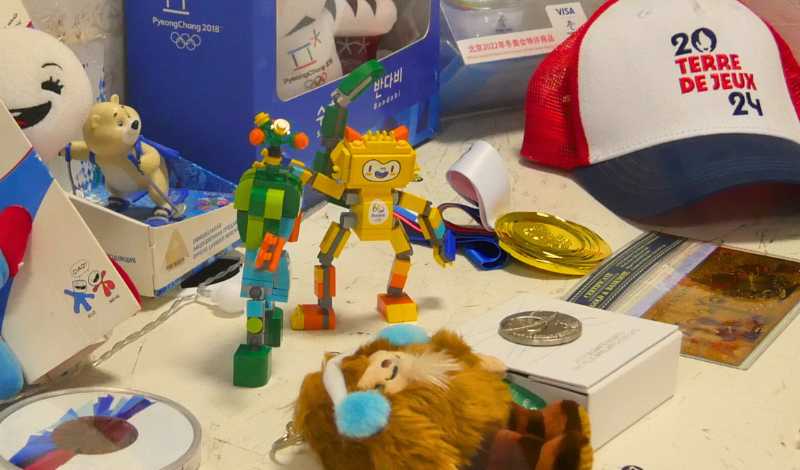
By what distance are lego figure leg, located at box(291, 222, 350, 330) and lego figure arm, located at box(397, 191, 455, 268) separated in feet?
0.21

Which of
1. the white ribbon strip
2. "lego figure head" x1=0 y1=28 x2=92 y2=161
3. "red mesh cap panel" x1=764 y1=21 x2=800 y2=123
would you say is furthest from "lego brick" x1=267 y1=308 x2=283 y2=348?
"red mesh cap panel" x1=764 y1=21 x2=800 y2=123

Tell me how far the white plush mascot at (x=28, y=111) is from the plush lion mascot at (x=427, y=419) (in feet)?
0.77

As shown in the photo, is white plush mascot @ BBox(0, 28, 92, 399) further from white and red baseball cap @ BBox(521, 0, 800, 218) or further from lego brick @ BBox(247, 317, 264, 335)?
white and red baseball cap @ BBox(521, 0, 800, 218)

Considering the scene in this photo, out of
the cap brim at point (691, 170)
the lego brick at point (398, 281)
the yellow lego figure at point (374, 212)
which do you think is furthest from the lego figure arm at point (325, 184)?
the cap brim at point (691, 170)

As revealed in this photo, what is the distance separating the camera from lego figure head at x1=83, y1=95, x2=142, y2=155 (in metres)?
0.82

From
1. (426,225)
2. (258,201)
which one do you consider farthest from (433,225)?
(258,201)

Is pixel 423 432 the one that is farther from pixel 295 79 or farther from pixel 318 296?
pixel 295 79

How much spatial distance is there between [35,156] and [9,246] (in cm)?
7

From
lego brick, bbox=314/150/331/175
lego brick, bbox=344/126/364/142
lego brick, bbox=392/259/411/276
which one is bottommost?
lego brick, bbox=392/259/411/276

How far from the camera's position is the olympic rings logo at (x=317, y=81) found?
3.50 feet

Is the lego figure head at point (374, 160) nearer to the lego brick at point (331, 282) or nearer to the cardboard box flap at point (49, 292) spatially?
the lego brick at point (331, 282)

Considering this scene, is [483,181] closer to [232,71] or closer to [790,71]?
[232,71]

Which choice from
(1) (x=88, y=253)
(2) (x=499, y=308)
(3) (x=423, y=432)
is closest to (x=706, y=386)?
(2) (x=499, y=308)

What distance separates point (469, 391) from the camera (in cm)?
59
